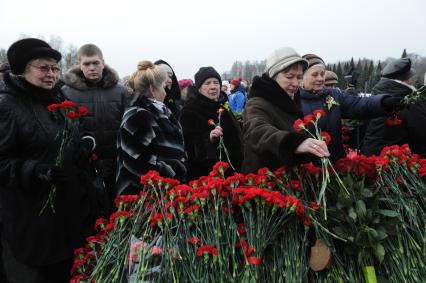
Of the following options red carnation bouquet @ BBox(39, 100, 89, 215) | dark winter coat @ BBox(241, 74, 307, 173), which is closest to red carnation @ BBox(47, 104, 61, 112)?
red carnation bouquet @ BBox(39, 100, 89, 215)

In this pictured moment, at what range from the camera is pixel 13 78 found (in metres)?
2.38

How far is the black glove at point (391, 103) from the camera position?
2.78 meters

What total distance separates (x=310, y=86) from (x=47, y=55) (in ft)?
7.30

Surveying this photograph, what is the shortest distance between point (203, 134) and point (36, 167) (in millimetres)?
2099

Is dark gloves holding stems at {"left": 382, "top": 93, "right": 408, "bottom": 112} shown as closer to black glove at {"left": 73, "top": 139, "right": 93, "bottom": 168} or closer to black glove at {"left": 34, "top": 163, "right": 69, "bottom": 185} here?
black glove at {"left": 73, "top": 139, "right": 93, "bottom": 168}

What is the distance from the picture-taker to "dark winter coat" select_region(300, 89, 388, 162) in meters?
3.04

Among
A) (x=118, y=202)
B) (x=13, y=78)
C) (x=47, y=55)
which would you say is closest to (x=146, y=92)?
(x=47, y=55)

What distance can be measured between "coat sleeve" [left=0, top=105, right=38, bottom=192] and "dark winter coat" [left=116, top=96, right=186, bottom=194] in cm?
59

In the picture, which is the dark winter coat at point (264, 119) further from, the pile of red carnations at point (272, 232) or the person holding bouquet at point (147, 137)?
the person holding bouquet at point (147, 137)

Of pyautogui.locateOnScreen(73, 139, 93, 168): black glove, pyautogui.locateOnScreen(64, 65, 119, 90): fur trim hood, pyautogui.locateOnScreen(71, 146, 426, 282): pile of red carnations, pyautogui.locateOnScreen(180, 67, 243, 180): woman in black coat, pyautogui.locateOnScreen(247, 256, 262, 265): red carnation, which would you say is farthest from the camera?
A: pyautogui.locateOnScreen(180, 67, 243, 180): woman in black coat

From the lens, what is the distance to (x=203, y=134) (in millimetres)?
4047

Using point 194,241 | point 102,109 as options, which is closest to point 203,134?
point 102,109

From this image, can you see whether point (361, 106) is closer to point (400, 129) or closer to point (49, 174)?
point (400, 129)

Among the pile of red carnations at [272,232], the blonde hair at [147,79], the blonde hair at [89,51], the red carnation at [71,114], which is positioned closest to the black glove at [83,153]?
the red carnation at [71,114]
